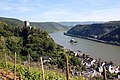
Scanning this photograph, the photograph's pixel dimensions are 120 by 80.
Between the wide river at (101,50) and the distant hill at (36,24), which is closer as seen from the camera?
the wide river at (101,50)

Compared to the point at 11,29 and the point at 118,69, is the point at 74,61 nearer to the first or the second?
the point at 118,69

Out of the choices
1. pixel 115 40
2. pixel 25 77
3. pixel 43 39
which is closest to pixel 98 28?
pixel 115 40

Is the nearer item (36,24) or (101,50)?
(101,50)

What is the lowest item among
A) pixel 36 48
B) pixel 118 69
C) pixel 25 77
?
pixel 118 69

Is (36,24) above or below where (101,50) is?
above

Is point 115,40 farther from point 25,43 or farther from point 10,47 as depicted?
point 10,47

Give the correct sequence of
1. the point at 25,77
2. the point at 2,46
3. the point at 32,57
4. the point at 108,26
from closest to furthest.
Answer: the point at 25,77 → the point at 2,46 → the point at 32,57 → the point at 108,26

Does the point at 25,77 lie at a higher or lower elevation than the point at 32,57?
higher

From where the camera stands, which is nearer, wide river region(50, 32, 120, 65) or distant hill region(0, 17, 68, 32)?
wide river region(50, 32, 120, 65)

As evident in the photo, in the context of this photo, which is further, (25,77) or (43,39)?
(43,39)

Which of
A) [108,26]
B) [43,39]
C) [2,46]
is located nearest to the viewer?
[2,46]
